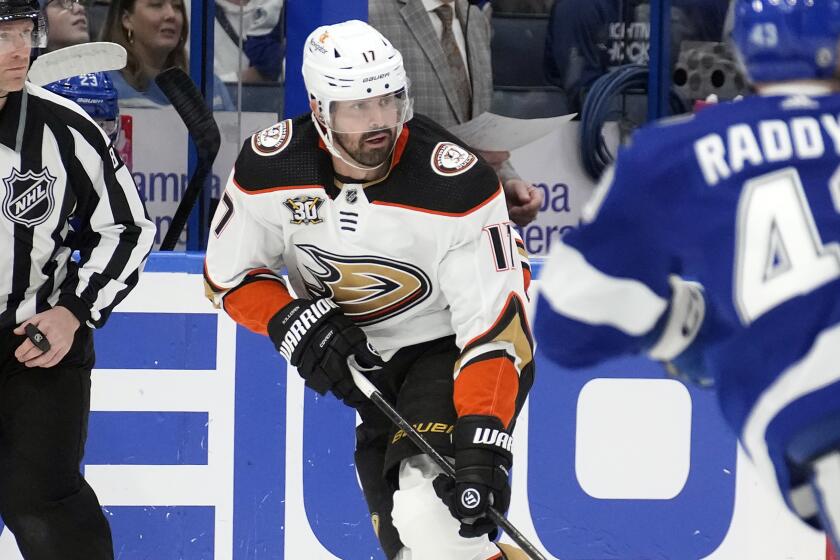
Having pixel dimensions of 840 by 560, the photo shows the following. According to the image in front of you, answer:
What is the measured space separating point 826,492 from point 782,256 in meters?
0.29

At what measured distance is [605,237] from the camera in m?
1.92

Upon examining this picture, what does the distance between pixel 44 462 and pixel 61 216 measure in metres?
0.50

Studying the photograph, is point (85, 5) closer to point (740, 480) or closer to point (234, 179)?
point (234, 179)

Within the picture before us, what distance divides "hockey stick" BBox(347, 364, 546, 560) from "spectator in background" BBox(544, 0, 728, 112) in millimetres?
2211

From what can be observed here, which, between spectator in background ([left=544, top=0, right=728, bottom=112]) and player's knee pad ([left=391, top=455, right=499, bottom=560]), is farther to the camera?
spectator in background ([left=544, top=0, right=728, bottom=112])

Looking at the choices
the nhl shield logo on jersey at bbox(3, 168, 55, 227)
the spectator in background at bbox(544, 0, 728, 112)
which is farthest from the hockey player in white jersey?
the spectator in background at bbox(544, 0, 728, 112)

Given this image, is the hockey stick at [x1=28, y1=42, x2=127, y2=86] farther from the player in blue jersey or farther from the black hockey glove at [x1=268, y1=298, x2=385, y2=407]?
the player in blue jersey

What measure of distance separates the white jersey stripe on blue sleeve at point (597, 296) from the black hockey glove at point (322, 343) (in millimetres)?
1035

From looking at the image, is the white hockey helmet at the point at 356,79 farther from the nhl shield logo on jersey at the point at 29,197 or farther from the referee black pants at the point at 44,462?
the referee black pants at the point at 44,462

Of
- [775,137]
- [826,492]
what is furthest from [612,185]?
[826,492]

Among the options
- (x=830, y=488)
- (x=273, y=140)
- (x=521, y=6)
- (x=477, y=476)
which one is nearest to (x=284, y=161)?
(x=273, y=140)

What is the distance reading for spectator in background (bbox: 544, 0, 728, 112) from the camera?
4.99m

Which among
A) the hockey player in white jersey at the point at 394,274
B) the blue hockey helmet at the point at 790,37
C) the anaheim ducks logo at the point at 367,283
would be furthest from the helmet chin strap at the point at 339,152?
the blue hockey helmet at the point at 790,37

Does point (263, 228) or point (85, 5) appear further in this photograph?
point (85, 5)
